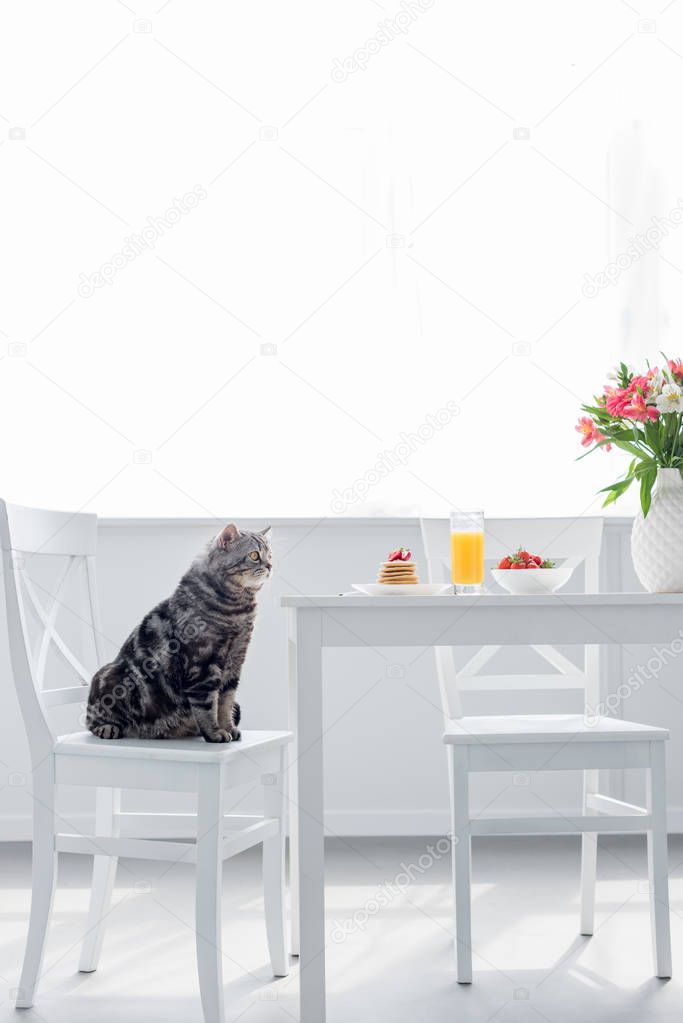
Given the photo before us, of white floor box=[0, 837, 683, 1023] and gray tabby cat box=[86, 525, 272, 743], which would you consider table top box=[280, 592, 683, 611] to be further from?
white floor box=[0, 837, 683, 1023]

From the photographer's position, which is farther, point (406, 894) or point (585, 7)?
point (585, 7)

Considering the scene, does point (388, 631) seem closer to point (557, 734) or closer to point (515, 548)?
point (557, 734)

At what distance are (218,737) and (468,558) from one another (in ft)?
1.73

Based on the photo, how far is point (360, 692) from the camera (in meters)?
2.85

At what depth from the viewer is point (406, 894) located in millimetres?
2377

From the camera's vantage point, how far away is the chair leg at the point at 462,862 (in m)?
1.73

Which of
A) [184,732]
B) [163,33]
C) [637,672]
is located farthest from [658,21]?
[184,732]

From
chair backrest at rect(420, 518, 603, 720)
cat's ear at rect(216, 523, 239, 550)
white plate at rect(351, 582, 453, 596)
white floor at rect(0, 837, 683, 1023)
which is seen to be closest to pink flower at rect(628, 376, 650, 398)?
white plate at rect(351, 582, 453, 596)

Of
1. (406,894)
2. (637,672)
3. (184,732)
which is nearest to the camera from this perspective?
(184,732)

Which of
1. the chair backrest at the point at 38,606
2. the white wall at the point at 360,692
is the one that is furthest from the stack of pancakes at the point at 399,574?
the white wall at the point at 360,692

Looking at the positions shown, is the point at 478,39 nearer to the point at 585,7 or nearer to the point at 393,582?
the point at 585,7

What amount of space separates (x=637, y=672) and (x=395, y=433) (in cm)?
99

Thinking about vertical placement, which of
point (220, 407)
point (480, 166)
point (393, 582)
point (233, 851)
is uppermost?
point (480, 166)

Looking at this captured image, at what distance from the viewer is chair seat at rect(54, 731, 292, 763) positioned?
1570mm
